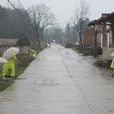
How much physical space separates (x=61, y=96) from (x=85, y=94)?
39.3 inches

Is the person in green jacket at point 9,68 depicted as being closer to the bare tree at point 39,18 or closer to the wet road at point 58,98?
the wet road at point 58,98

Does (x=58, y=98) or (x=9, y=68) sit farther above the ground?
(x=9, y=68)

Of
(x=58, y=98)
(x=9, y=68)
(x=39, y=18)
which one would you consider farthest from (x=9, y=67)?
(x=39, y=18)

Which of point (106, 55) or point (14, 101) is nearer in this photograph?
point (14, 101)

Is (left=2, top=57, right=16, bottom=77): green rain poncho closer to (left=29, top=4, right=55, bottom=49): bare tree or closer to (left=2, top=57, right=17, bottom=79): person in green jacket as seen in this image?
(left=2, top=57, right=17, bottom=79): person in green jacket

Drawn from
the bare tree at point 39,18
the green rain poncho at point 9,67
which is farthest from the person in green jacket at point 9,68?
the bare tree at point 39,18

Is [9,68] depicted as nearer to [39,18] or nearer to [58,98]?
[58,98]

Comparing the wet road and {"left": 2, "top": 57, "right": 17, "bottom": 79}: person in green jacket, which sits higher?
{"left": 2, "top": 57, "right": 17, "bottom": 79}: person in green jacket

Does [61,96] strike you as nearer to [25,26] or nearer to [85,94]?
[85,94]

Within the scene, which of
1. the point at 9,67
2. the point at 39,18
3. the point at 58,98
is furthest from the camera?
the point at 39,18

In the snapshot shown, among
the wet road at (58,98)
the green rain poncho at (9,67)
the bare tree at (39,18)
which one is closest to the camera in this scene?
the wet road at (58,98)

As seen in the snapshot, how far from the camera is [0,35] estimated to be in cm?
7688

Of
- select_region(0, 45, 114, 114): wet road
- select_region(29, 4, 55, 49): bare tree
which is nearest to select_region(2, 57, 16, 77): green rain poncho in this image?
select_region(0, 45, 114, 114): wet road

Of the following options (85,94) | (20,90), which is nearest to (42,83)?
(20,90)
